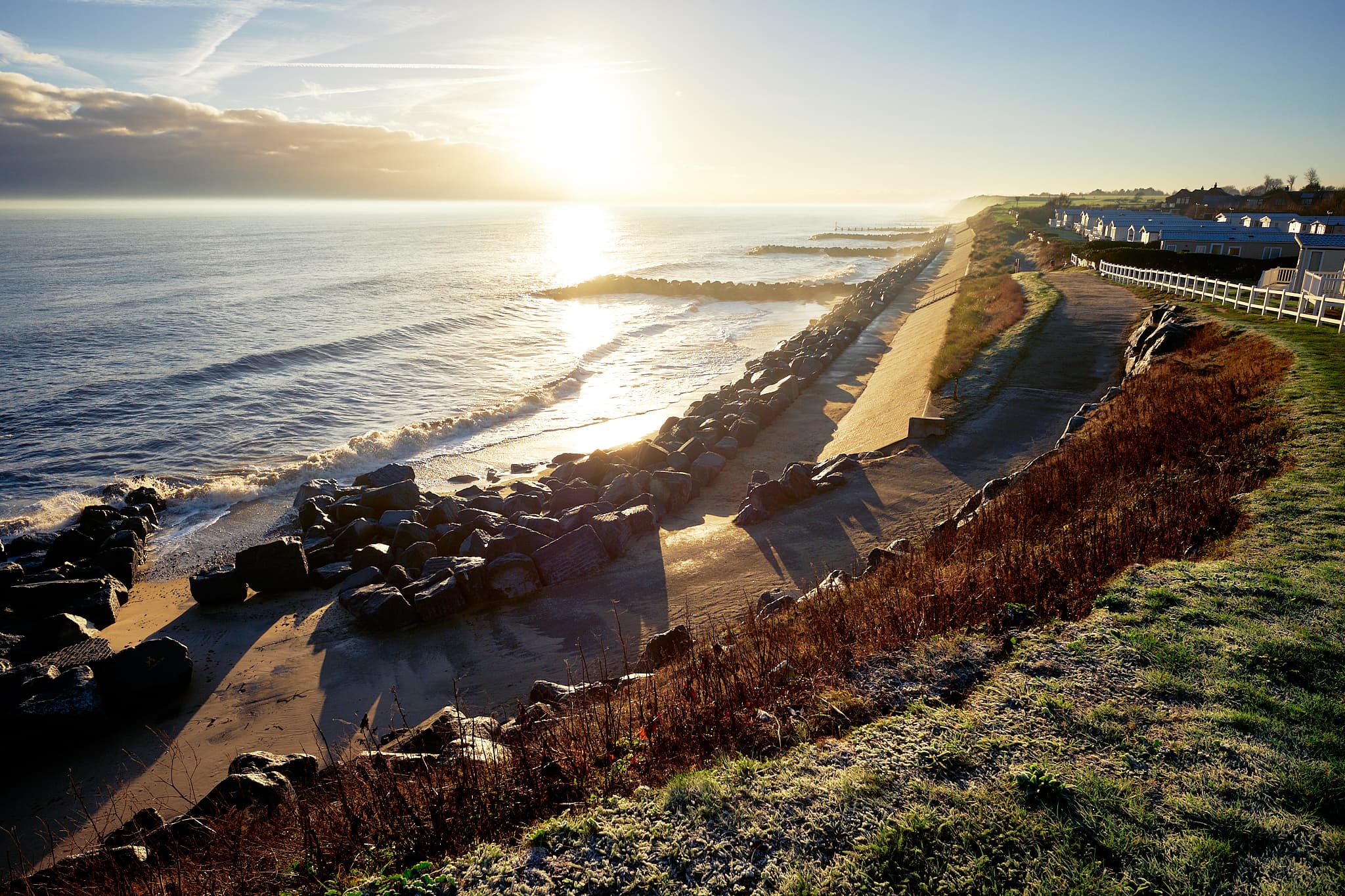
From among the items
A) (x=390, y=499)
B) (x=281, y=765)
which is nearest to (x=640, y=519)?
(x=390, y=499)

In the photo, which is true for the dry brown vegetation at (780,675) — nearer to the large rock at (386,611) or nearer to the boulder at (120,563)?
the large rock at (386,611)

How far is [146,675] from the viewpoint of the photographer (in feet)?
33.9

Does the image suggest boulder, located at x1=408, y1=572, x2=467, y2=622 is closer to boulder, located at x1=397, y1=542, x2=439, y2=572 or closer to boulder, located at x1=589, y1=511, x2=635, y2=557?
boulder, located at x1=397, y1=542, x2=439, y2=572

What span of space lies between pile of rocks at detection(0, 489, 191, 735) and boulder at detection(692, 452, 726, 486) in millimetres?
12145

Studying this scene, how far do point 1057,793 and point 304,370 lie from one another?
39722 mm

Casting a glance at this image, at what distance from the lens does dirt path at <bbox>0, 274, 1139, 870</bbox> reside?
937 cm

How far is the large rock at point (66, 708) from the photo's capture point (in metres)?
9.41

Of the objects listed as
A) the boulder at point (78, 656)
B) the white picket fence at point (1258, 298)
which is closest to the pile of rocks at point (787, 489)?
the boulder at point (78, 656)

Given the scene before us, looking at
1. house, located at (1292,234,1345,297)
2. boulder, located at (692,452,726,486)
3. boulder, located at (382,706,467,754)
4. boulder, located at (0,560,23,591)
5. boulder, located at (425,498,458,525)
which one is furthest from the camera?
house, located at (1292,234,1345,297)

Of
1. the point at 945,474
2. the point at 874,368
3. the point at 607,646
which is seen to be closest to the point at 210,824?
the point at 607,646

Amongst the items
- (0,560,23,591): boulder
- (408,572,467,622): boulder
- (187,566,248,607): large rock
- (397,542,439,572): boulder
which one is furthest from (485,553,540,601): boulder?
(0,560,23,591): boulder

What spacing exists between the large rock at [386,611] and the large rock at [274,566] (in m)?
2.63

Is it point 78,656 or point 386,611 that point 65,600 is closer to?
point 78,656

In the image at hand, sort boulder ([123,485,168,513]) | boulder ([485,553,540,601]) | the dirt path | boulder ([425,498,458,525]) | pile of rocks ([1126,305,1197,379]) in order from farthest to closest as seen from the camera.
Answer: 1. pile of rocks ([1126,305,1197,379])
2. boulder ([123,485,168,513])
3. boulder ([425,498,458,525])
4. boulder ([485,553,540,601])
5. the dirt path
